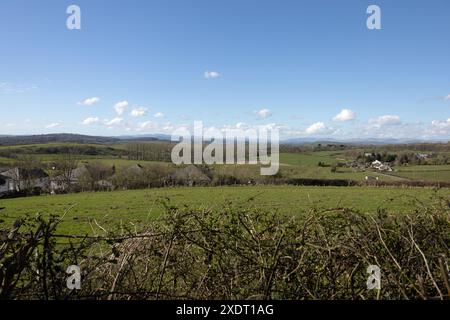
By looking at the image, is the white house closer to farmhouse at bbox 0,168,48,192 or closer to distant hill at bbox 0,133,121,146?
farmhouse at bbox 0,168,48,192

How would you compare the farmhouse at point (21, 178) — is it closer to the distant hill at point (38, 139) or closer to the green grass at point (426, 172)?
the distant hill at point (38, 139)

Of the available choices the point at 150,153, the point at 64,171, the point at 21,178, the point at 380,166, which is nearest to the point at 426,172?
the point at 380,166

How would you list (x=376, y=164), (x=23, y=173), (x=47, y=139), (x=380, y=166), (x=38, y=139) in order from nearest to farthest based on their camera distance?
(x=23, y=173), (x=380, y=166), (x=376, y=164), (x=47, y=139), (x=38, y=139)

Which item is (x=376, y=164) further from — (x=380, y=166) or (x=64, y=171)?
(x=64, y=171)

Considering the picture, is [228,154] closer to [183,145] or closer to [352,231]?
[183,145]

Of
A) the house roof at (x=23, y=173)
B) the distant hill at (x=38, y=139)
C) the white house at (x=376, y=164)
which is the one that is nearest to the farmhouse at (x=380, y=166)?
the white house at (x=376, y=164)

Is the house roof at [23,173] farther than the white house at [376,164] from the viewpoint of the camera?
No

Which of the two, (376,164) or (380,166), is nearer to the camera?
(380,166)

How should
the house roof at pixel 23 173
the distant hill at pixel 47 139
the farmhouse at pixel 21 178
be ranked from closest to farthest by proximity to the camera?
the farmhouse at pixel 21 178 < the house roof at pixel 23 173 < the distant hill at pixel 47 139

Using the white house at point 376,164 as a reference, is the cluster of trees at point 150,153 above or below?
above

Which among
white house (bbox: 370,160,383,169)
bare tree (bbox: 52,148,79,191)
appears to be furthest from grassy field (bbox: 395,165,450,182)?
bare tree (bbox: 52,148,79,191)

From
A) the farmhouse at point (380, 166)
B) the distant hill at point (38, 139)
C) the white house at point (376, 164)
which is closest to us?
the farmhouse at point (380, 166)
